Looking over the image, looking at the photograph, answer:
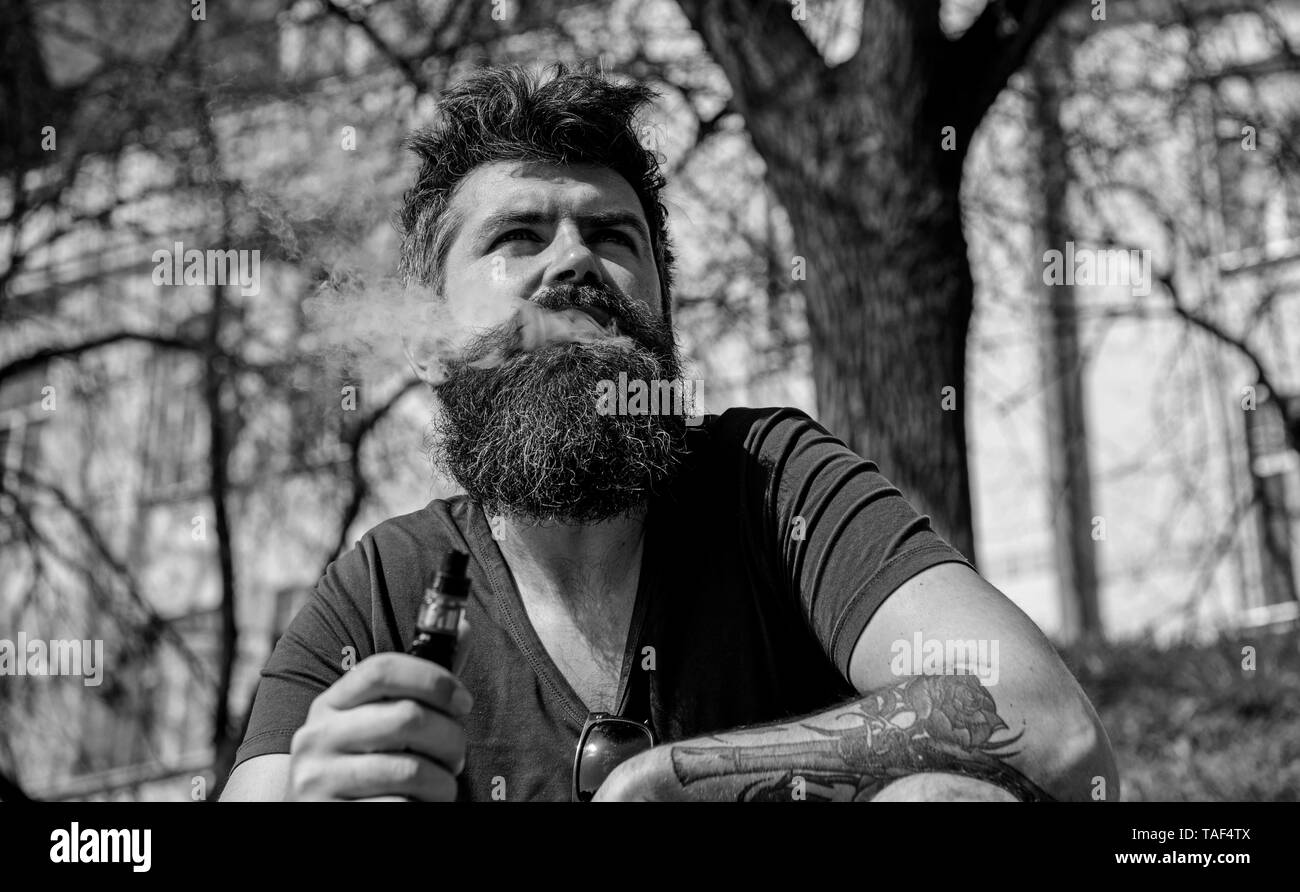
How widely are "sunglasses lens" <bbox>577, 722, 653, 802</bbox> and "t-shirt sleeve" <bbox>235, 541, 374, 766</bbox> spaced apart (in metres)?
0.47

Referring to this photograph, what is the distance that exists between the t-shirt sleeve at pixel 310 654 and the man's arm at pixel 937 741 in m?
0.73

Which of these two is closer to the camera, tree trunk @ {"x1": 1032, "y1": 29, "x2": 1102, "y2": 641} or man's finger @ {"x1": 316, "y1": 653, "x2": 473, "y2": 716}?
man's finger @ {"x1": 316, "y1": 653, "x2": 473, "y2": 716}

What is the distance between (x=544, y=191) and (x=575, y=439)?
0.55 metres

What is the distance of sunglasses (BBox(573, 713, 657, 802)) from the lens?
102 inches

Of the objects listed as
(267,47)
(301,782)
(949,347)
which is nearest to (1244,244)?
(949,347)

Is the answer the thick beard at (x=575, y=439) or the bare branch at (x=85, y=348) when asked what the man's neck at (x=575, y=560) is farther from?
the bare branch at (x=85, y=348)

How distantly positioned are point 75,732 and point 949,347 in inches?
234

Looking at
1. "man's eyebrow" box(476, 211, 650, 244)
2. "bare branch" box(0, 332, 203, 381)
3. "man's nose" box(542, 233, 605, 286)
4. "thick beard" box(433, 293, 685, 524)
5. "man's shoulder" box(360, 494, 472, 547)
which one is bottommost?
"man's shoulder" box(360, 494, 472, 547)

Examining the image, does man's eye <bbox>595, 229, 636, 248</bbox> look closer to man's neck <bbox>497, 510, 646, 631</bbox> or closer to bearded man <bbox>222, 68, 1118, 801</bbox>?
bearded man <bbox>222, 68, 1118, 801</bbox>

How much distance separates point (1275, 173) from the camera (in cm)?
745

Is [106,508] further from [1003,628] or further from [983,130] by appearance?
[1003,628]

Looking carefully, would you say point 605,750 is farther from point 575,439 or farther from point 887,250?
point 887,250

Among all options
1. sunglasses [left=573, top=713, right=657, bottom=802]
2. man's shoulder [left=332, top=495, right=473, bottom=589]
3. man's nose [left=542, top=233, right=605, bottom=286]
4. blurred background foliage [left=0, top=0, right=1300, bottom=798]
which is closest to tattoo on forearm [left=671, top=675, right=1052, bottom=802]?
sunglasses [left=573, top=713, right=657, bottom=802]

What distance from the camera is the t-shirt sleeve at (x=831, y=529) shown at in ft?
8.20
